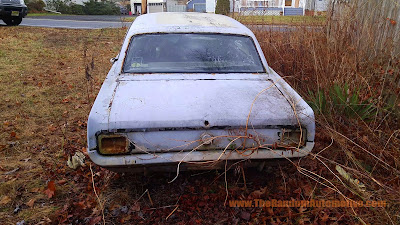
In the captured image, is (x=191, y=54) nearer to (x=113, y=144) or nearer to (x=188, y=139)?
(x=188, y=139)

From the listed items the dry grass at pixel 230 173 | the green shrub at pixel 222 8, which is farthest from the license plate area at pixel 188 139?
the green shrub at pixel 222 8

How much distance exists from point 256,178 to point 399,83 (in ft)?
7.32

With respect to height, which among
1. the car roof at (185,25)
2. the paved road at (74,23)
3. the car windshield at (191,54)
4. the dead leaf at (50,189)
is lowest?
the dead leaf at (50,189)

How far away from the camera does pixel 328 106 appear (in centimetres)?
379

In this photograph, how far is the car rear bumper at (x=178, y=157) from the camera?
2391 millimetres

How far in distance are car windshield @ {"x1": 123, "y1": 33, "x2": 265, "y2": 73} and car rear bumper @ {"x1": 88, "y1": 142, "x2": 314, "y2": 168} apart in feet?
3.41

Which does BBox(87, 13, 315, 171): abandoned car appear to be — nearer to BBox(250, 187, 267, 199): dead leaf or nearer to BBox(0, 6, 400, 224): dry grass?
BBox(0, 6, 400, 224): dry grass

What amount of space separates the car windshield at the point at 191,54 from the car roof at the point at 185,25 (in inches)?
2.8

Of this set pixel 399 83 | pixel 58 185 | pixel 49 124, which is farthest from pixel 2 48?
pixel 399 83

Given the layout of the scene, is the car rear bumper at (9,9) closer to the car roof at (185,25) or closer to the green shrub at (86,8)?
the car roof at (185,25)

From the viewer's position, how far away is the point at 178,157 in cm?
242

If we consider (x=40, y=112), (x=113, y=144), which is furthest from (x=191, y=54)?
(x=40, y=112)

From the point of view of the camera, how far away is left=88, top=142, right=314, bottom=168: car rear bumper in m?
2.39

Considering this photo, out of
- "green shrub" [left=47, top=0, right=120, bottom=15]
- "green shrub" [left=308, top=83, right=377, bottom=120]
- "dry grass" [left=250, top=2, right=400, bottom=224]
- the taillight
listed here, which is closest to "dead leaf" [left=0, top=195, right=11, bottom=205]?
the taillight
